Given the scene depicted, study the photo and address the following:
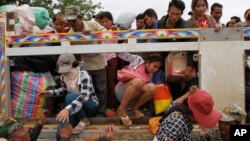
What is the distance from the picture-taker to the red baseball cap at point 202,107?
13.3 feet

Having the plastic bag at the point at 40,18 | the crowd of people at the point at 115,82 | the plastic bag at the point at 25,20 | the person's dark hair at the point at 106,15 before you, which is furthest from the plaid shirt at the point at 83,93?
the person's dark hair at the point at 106,15

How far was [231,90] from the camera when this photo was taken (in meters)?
4.89

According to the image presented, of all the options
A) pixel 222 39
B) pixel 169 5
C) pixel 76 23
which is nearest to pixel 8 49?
pixel 76 23

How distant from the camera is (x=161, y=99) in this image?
5062 millimetres

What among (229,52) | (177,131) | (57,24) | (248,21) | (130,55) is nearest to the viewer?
(177,131)

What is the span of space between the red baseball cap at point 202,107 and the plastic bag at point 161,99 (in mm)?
868

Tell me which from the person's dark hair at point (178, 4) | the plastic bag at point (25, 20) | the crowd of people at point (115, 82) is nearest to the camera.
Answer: the crowd of people at point (115, 82)

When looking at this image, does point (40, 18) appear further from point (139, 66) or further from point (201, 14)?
point (201, 14)

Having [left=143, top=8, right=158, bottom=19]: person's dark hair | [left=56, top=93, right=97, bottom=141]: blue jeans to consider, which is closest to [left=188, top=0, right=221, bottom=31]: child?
[left=143, top=8, right=158, bottom=19]: person's dark hair

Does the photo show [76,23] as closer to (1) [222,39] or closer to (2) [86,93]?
(2) [86,93]

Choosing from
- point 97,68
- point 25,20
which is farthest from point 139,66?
point 25,20

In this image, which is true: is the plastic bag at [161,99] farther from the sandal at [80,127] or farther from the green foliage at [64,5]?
the green foliage at [64,5]

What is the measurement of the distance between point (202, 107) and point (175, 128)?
0.34 metres

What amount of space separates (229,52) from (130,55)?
1051mm
